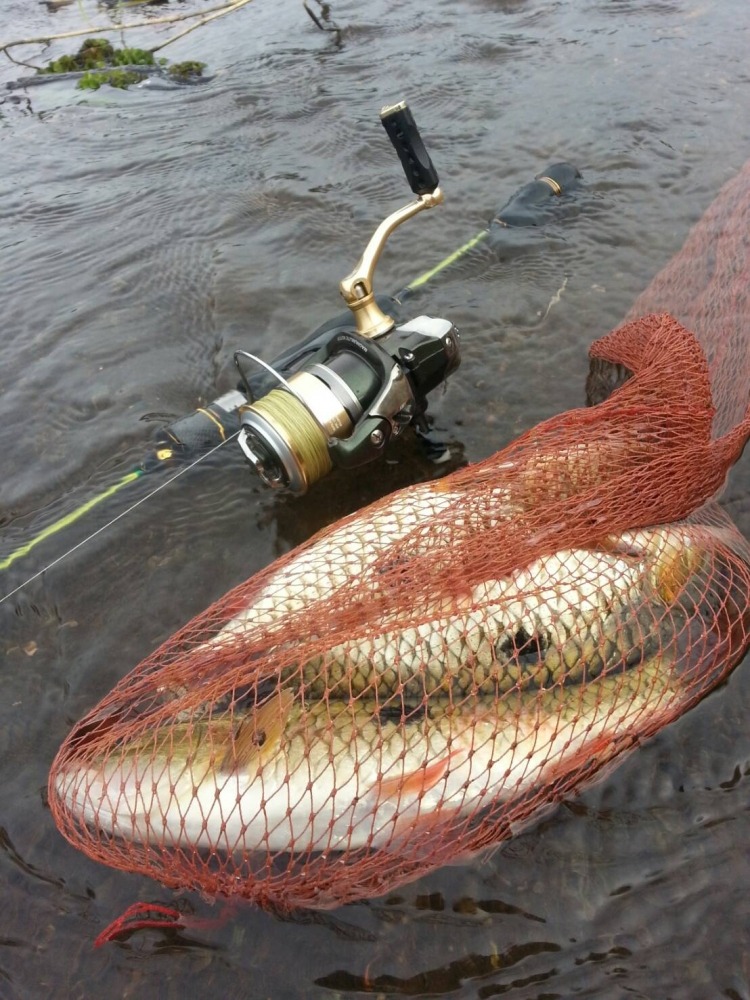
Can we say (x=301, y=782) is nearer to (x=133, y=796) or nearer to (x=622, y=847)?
(x=133, y=796)

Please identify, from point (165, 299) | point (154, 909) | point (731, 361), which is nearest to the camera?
point (154, 909)

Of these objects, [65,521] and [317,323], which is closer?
[65,521]

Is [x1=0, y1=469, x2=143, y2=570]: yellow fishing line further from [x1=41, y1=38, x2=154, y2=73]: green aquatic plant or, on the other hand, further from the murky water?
[x1=41, y1=38, x2=154, y2=73]: green aquatic plant

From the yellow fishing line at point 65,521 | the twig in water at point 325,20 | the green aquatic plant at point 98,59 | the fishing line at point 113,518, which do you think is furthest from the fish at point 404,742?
the green aquatic plant at point 98,59

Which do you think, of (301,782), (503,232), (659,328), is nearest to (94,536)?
(301,782)

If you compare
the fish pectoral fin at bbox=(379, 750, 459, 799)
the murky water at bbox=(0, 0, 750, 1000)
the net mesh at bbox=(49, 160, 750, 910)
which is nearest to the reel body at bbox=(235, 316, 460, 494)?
the net mesh at bbox=(49, 160, 750, 910)

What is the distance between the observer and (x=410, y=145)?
3123 mm

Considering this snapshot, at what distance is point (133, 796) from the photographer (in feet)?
6.67

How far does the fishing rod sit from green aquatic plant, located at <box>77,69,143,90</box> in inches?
292

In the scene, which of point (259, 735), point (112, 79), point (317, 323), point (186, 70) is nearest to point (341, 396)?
point (259, 735)

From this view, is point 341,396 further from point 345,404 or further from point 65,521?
point 65,521

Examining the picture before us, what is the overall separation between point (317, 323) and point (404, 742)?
3.37 m

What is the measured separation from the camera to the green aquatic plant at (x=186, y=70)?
29.0 feet

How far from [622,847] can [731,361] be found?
2310 mm
